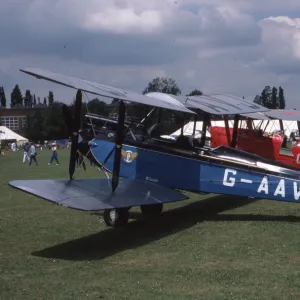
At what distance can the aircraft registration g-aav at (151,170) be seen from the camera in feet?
27.5

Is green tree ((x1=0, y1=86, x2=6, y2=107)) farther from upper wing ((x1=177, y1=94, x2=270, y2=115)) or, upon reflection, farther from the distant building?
upper wing ((x1=177, y1=94, x2=270, y2=115))

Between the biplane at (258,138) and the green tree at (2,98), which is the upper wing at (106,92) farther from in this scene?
the green tree at (2,98)

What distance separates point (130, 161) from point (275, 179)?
2709mm

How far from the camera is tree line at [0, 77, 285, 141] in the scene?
11.0 metres

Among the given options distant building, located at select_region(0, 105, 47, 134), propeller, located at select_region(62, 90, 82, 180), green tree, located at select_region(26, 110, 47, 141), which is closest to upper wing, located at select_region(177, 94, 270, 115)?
propeller, located at select_region(62, 90, 82, 180)

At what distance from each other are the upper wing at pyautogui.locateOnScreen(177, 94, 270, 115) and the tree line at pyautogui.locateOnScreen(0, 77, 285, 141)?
1.83 feet

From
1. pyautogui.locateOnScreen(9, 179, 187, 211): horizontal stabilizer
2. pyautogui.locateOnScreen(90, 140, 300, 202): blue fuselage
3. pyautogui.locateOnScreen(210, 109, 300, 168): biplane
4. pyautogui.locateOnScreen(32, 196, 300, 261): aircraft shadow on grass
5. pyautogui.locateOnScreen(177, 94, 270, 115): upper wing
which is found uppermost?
pyautogui.locateOnScreen(177, 94, 270, 115): upper wing

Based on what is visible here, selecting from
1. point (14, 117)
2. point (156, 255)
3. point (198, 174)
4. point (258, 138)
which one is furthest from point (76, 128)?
point (14, 117)

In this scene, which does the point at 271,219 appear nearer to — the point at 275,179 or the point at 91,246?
the point at 275,179

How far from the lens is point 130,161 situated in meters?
10.3

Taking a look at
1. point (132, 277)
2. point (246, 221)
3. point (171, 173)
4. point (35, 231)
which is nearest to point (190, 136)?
point (171, 173)

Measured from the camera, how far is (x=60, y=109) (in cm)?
1085

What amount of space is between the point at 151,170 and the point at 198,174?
88 cm

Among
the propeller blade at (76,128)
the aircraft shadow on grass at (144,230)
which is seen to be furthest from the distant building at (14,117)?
the propeller blade at (76,128)
